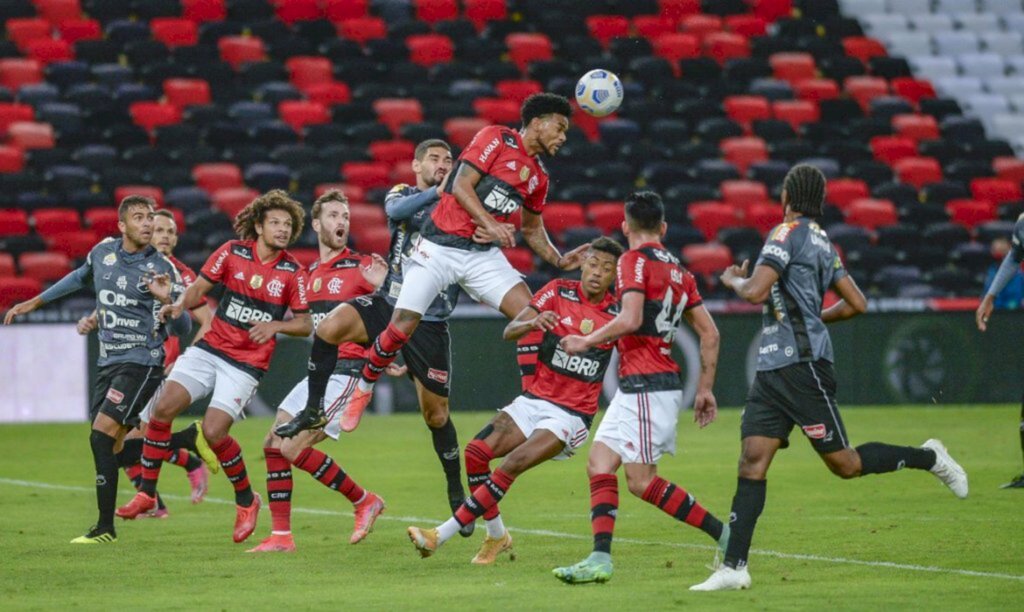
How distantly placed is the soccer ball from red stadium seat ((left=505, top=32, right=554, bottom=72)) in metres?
18.7

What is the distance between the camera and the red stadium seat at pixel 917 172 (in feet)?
95.5

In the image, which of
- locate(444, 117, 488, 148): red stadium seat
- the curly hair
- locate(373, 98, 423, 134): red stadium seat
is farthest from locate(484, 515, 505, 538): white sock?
locate(373, 98, 423, 134): red stadium seat

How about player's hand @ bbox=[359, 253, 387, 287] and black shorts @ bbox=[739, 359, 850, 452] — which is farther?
player's hand @ bbox=[359, 253, 387, 287]

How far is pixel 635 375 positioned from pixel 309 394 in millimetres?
2734

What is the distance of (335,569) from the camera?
933cm

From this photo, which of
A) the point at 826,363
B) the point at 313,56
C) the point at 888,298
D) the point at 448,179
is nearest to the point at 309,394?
the point at 448,179

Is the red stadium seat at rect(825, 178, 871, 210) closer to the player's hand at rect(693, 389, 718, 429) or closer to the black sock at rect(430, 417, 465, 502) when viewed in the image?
the black sock at rect(430, 417, 465, 502)

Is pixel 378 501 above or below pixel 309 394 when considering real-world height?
below

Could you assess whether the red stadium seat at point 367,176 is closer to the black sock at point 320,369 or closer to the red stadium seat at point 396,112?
the red stadium seat at point 396,112

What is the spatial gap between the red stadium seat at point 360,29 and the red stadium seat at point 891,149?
941 cm

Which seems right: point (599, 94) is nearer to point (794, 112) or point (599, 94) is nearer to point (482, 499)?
point (482, 499)

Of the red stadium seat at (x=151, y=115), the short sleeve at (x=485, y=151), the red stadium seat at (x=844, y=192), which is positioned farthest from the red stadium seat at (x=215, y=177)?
the short sleeve at (x=485, y=151)

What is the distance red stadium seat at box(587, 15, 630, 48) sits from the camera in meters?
30.3

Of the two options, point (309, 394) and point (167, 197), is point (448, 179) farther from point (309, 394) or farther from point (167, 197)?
point (167, 197)
